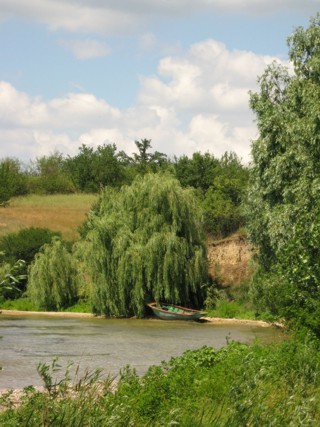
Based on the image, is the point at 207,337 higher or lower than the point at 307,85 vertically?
lower

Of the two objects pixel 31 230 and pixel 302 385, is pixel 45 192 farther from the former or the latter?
pixel 302 385

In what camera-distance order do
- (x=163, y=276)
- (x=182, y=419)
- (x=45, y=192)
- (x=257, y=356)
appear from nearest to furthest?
1. (x=182, y=419)
2. (x=257, y=356)
3. (x=163, y=276)
4. (x=45, y=192)

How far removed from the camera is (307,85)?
31281mm

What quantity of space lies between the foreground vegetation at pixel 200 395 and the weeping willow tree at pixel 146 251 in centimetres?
2444

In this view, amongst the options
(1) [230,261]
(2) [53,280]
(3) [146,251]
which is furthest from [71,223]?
(3) [146,251]

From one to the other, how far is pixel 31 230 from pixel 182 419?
48.9 meters

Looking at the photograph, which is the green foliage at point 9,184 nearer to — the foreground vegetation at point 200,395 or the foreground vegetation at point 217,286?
the foreground vegetation at point 217,286

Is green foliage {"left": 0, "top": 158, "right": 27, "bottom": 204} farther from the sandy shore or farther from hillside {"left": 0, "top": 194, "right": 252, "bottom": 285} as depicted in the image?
the sandy shore

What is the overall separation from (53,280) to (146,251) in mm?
7663

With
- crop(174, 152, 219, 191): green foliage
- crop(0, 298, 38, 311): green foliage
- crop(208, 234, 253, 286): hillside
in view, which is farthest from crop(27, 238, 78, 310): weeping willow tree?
crop(174, 152, 219, 191): green foliage

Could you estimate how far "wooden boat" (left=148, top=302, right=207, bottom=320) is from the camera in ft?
136

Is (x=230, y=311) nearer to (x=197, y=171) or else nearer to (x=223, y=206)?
(x=223, y=206)

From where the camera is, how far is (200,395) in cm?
1253

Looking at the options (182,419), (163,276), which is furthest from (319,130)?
(182,419)
